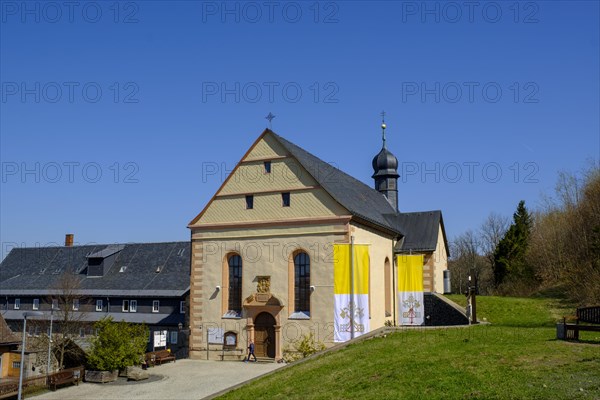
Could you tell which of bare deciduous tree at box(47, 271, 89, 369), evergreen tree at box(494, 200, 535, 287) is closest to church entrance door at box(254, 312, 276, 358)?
bare deciduous tree at box(47, 271, 89, 369)

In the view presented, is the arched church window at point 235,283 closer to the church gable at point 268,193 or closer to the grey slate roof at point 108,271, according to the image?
the church gable at point 268,193

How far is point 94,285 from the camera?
51344 mm

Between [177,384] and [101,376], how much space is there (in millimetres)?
4503

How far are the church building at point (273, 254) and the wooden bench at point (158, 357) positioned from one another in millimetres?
1300

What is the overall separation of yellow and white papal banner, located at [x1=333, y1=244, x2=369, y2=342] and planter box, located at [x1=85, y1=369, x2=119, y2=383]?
10.3 m

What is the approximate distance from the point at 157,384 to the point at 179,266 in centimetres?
2619

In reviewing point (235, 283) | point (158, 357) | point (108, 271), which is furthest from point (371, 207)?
point (108, 271)

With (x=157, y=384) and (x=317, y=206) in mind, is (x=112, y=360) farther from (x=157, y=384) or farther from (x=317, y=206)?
(x=317, y=206)

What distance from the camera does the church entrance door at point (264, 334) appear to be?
29.4 m

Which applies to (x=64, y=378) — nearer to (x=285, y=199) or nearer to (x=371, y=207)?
(x=285, y=199)

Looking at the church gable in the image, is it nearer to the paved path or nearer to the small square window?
the small square window

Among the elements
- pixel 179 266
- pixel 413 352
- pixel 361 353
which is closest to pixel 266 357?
pixel 361 353

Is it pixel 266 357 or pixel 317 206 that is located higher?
pixel 317 206

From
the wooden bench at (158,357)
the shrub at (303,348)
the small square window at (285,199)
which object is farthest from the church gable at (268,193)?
the wooden bench at (158,357)
